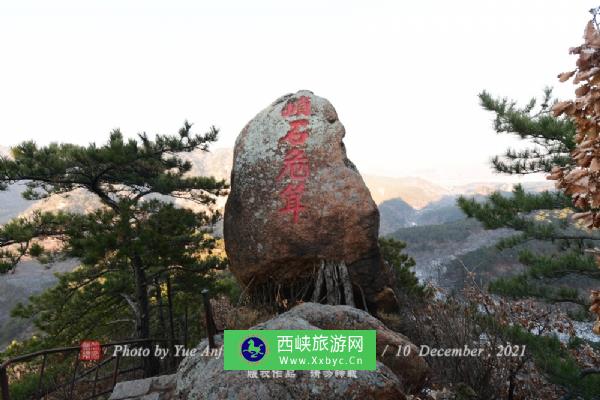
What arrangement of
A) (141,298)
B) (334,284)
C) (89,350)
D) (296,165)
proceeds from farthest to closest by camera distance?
(141,298) → (296,165) → (334,284) → (89,350)

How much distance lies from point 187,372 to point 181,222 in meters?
3.97

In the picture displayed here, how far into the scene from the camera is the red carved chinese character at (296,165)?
609 cm

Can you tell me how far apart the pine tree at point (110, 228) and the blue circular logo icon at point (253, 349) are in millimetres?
3543

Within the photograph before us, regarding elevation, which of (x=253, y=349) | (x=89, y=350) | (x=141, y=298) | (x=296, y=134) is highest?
(x=296, y=134)

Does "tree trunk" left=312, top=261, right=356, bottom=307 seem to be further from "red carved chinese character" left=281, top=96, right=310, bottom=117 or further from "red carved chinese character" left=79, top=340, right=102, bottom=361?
"red carved chinese character" left=79, top=340, right=102, bottom=361

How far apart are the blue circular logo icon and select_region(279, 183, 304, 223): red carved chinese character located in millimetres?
2707

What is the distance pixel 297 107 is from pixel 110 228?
4.02m

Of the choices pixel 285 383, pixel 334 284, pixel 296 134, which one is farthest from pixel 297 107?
pixel 285 383

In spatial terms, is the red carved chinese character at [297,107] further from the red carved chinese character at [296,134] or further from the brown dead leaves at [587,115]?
the brown dead leaves at [587,115]

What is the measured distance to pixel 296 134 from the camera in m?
6.36

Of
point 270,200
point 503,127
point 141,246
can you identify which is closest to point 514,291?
point 503,127

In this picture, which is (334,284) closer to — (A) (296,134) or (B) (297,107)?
(A) (296,134)

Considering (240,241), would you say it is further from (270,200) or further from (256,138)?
(256,138)

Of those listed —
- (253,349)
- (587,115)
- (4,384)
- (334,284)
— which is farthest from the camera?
(334,284)
